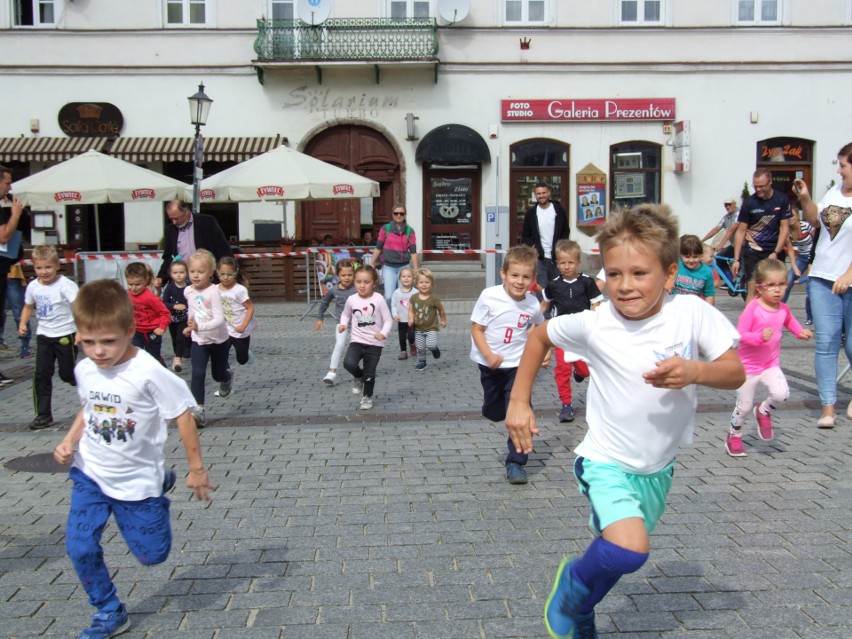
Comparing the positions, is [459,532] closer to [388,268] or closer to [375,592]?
[375,592]

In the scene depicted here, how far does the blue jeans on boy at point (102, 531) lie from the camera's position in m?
3.54

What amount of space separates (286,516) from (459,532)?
101 cm

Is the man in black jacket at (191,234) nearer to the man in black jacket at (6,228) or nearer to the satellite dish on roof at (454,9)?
the man in black jacket at (6,228)

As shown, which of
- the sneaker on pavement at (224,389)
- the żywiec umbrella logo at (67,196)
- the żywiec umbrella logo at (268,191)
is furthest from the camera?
the żywiec umbrella logo at (268,191)

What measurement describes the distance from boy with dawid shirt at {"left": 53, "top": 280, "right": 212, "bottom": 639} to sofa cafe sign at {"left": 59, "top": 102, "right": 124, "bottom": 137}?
19.7 metres

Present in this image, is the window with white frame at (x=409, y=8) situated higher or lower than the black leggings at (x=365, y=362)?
higher

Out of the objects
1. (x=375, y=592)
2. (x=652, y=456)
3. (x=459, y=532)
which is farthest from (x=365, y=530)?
(x=652, y=456)

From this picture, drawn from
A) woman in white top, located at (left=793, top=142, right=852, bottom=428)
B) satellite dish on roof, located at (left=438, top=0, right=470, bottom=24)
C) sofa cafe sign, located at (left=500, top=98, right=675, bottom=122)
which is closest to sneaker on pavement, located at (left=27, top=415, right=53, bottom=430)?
woman in white top, located at (left=793, top=142, right=852, bottom=428)

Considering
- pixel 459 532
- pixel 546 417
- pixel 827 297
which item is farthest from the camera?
pixel 546 417

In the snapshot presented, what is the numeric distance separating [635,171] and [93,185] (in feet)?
41.9

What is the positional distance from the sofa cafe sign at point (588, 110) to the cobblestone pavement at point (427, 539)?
15.2 meters

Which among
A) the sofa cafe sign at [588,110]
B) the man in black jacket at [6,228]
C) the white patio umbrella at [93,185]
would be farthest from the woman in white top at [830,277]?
the sofa cafe sign at [588,110]

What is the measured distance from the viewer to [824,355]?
23.3 ft

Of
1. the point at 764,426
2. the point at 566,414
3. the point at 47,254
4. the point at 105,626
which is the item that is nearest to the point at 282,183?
the point at 47,254
